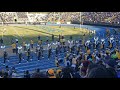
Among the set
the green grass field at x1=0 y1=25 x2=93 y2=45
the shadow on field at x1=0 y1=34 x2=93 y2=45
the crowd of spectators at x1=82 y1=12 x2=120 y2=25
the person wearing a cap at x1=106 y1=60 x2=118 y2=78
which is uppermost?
the crowd of spectators at x1=82 y1=12 x2=120 y2=25

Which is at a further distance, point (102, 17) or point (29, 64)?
point (102, 17)

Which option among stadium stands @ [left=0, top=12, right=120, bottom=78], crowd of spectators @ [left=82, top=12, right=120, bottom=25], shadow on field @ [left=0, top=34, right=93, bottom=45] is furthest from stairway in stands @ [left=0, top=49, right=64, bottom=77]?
crowd of spectators @ [left=82, top=12, right=120, bottom=25]

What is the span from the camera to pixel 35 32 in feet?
20.5

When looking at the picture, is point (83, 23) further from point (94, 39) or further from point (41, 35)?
point (41, 35)

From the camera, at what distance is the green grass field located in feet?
20.3

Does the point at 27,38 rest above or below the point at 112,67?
above

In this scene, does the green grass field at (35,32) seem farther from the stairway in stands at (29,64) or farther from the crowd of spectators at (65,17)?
the stairway in stands at (29,64)

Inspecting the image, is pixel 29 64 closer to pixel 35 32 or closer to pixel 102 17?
pixel 35 32

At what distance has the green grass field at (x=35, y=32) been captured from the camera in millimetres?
6184

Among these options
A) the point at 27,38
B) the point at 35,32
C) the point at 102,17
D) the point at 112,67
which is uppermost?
the point at 102,17

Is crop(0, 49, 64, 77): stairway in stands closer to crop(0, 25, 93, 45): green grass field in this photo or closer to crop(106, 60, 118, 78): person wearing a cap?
crop(0, 25, 93, 45): green grass field

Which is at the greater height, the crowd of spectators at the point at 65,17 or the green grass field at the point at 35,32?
the crowd of spectators at the point at 65,17

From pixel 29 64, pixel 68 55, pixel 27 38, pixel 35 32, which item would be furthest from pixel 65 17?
pixel 29 64

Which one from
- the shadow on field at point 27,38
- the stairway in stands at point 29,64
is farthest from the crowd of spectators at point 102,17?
the stairway in stands at point 29,64
